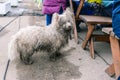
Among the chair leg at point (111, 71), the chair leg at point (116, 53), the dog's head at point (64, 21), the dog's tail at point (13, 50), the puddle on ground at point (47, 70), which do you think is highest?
the dog's head at point (64, 21)

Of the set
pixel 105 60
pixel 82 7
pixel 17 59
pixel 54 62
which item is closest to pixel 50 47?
pixel 54 62

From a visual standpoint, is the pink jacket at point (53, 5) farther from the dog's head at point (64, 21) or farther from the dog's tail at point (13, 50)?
the dog's tail at point (13, 50)

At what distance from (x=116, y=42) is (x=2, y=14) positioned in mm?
5218

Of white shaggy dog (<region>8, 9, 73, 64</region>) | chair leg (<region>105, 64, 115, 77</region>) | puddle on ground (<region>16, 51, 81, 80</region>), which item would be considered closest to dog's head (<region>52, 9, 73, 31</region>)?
white shaggy dog (<region>8, 9, 73, 64</region>)

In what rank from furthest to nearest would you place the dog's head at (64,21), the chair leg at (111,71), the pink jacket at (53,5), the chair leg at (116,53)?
the pink jacket at (53,5)
the dog's head at (64,21)
the chair leg at (111,71)
the chair leg at (116,53)

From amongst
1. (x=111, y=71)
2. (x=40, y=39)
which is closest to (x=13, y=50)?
(x=40, y=39)

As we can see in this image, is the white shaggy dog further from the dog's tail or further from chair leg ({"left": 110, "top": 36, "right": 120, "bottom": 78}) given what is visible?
chair leg ({"left": 110, "top": 36, "right": 120, "bottom": 78})

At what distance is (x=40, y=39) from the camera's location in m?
3.71

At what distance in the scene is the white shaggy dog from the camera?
3.69m

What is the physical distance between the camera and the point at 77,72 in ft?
11.9

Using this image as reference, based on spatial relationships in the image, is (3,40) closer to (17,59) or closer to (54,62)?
(17,59)

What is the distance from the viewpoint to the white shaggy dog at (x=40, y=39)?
3686 mm

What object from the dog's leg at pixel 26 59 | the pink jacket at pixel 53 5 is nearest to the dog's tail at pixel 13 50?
the dog's leg at pixel 26 59

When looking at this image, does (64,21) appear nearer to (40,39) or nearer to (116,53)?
(40,39)
